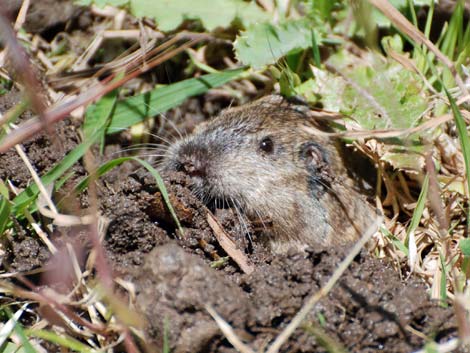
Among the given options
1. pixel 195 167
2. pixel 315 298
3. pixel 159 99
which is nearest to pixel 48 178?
pixel 195 167

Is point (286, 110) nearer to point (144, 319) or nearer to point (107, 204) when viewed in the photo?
point (107, 204)

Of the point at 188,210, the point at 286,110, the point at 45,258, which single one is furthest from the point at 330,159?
the point at 45,258

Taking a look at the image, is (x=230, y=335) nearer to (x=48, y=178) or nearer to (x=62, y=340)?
(x=62, y=340)

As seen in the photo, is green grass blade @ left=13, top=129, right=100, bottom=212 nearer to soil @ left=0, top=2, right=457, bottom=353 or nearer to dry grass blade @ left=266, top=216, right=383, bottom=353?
soil @ left=0, top=2, right=457, bottom=353

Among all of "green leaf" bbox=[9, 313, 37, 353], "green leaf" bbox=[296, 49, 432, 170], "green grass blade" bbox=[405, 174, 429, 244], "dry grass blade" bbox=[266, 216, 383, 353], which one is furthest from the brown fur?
"green leaf" bbox=[9, 313, 37, 353]

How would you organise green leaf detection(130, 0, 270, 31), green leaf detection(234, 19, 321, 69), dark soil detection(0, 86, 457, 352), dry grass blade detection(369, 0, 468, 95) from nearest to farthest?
dark soil detection(0, 86, 457, 352) → dry grass blade detection(369, 0, 468, 95) → green leaf detection(234, 19, 321, 69) → green leaf detection(130, 0, 270, 31)

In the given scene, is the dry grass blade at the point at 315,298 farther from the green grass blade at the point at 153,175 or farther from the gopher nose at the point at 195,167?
the gopher nose at the point at 195,167
